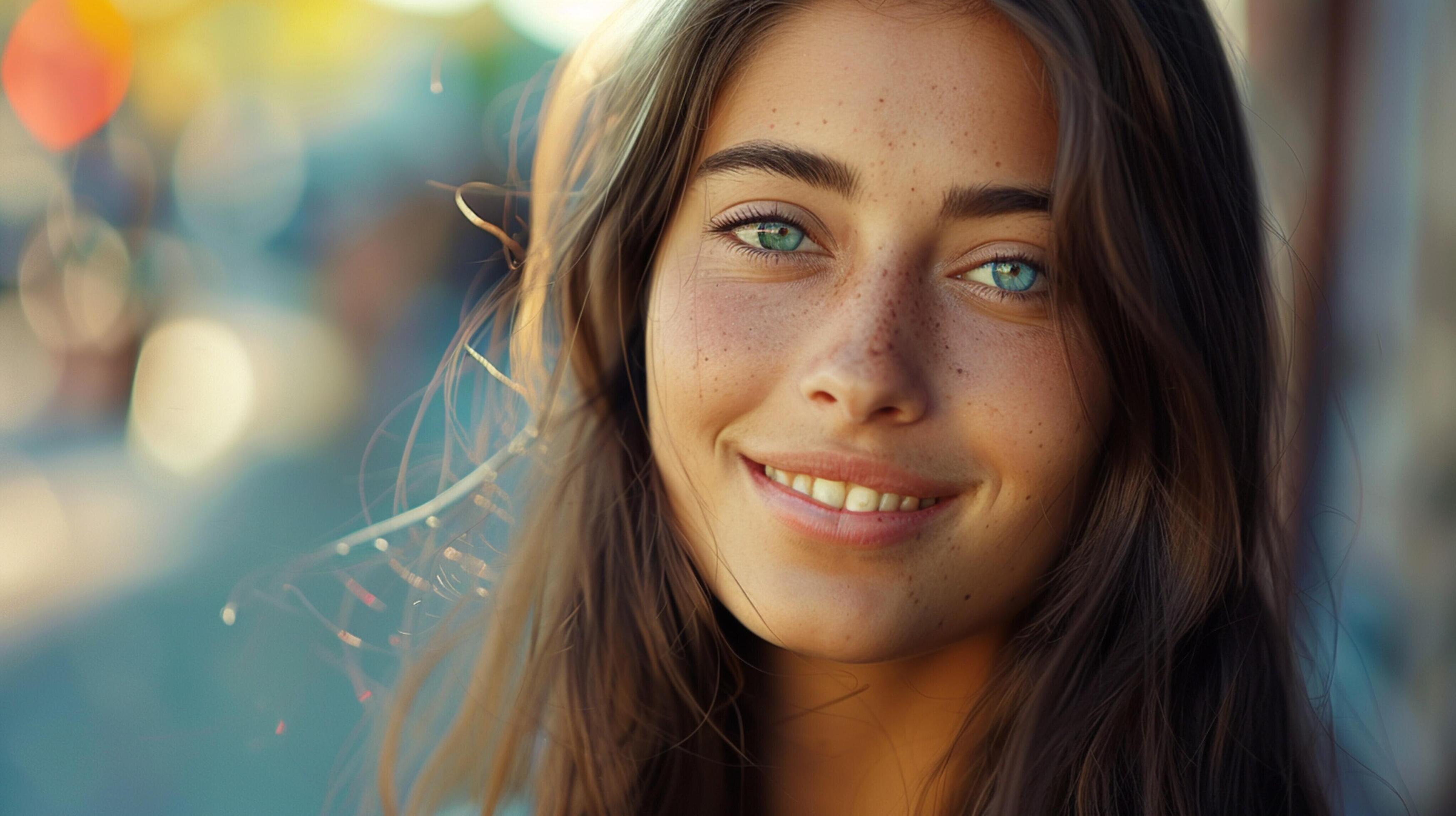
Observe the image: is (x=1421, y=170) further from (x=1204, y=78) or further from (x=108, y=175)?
(x=108, y=175)

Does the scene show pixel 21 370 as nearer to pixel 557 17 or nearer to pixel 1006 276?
pixel 557 17

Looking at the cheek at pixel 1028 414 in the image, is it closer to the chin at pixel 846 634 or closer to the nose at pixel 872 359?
the nose at pixel 872 359

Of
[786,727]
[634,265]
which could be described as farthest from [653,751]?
[634,265]

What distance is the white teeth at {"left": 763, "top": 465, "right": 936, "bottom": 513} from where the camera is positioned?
121 centimetres

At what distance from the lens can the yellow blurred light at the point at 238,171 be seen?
260 inches

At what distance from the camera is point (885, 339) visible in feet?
3.85

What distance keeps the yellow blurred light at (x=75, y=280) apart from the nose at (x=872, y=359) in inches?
255

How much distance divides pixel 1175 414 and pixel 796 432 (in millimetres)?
453

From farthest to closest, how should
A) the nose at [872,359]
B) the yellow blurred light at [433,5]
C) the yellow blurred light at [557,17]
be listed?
the yellow blurred light at [433,5], the yellow blurred light at [557,17], the nose at [872,359]

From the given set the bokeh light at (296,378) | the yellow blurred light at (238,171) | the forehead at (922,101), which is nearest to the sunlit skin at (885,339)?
the forehead at (922,101)

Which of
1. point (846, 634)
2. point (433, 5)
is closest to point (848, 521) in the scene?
point (846, 634)

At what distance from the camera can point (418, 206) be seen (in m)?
5.77

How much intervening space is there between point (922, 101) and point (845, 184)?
123 mm

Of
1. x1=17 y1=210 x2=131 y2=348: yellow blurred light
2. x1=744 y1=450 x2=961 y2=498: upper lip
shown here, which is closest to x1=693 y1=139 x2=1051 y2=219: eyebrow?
x1=744 y1=450 x2=961 y2=498: upper lip
